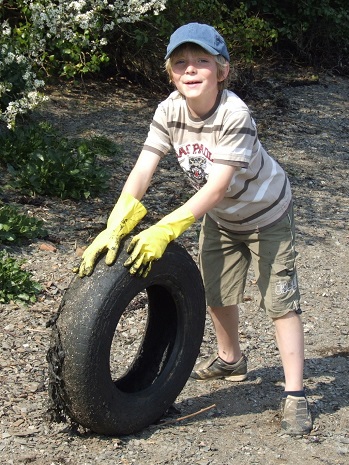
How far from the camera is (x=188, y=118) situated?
3814 millimetres

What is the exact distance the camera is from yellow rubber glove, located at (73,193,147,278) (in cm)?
361

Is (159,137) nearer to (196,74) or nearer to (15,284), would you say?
(196,74)

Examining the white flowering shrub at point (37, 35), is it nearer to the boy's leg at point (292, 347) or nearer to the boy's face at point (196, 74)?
the boy's face at point (196, 74)

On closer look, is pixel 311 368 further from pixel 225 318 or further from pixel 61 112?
pixel 61 112

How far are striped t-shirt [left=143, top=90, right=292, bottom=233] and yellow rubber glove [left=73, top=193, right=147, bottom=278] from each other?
332 millimetres

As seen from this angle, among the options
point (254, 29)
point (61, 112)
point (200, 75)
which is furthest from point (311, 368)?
point (254, 29)

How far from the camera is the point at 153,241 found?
140 inches

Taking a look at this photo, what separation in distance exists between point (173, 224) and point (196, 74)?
2.08 ft

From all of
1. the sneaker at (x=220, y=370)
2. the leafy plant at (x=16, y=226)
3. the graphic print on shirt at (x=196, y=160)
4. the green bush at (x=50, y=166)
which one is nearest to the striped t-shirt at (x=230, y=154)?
the graphic print on shirt at (x=196, y=160)

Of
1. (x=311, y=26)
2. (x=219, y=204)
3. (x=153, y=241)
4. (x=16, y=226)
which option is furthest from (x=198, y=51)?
(x=311, y=26)

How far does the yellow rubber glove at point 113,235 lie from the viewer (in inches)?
142

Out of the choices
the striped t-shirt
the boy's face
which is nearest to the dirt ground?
the striped t-shirt

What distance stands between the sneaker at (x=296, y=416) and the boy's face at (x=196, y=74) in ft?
4.58

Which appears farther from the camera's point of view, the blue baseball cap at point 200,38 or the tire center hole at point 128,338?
the tire center hole at point 128,338
